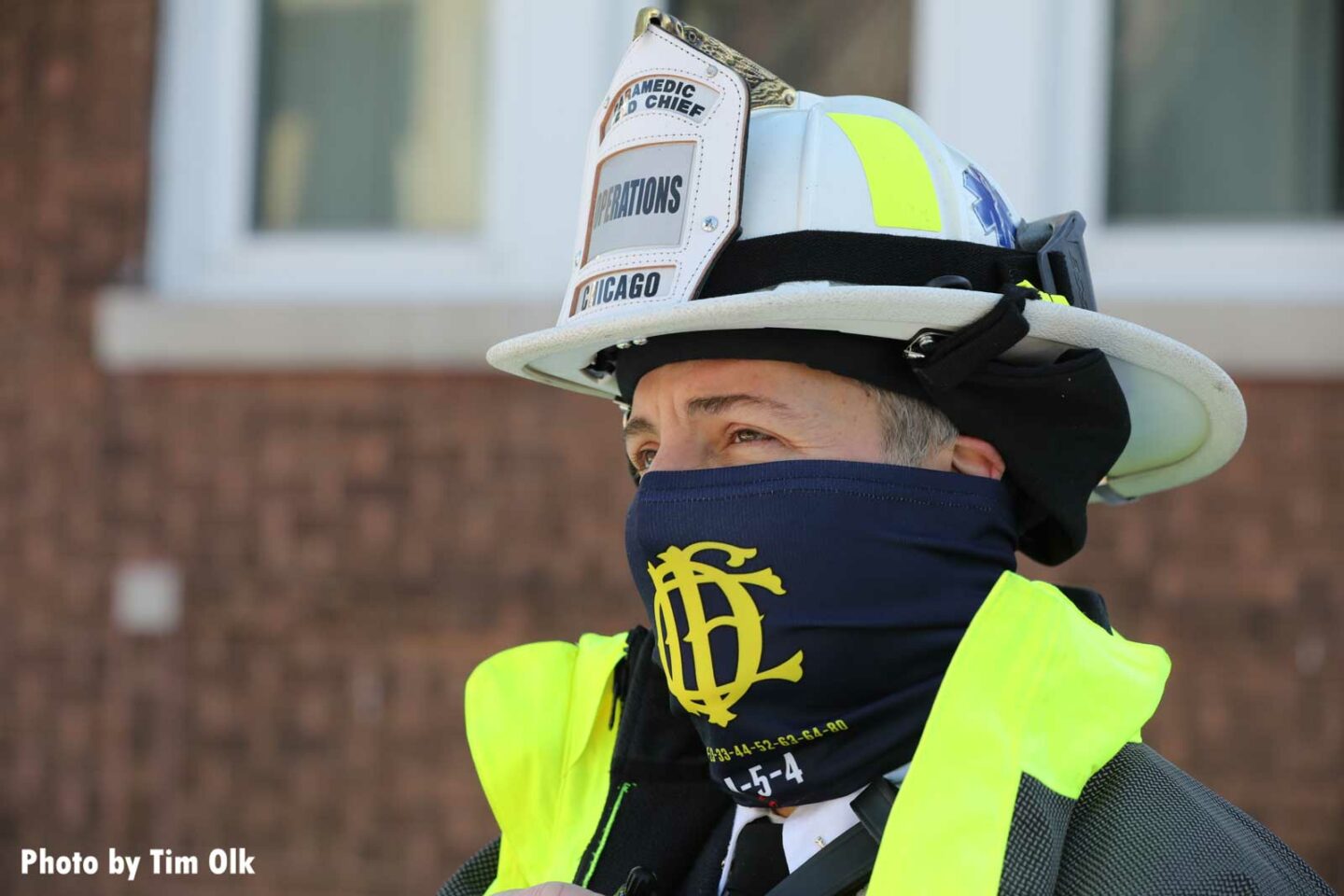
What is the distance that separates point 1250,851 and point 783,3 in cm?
412

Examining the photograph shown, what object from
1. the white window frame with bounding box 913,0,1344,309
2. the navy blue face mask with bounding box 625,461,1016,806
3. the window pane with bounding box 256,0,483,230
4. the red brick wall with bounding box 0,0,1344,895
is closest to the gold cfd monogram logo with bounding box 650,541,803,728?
the navy blue face mask with bounding box 625,461,1016,806

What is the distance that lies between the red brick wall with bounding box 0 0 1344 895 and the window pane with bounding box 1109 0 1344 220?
1.17 meters

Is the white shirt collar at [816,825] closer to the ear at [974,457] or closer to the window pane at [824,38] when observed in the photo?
the ear at [974,457]

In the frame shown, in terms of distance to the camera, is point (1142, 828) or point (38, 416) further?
point (38, 416)

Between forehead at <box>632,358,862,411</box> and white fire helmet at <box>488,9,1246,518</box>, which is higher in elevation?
white fire helmet at <box>488,9,1246,518</box>

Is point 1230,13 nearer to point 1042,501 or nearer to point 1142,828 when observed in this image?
point 1042,501

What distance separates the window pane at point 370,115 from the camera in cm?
556

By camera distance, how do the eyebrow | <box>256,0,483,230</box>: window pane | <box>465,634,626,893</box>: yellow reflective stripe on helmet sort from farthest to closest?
<box>256,0,483,230</box>: window pane < <box>465,634,626,893</box>: yellow reflective stripe on helmet < the eyebrow

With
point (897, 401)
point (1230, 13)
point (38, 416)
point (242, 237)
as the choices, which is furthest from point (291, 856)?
point (1230, 13)

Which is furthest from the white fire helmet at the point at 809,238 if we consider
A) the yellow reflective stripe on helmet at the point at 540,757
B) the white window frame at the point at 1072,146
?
the white window frame at the point at 1072,146

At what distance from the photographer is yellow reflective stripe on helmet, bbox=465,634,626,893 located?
220cm

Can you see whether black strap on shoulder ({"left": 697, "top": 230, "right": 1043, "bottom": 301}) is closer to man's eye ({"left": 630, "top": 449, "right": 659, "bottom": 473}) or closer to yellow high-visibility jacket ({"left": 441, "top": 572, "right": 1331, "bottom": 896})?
man's eye ({"left": 630, "top": 449, "right": 659, "bottom": 473})

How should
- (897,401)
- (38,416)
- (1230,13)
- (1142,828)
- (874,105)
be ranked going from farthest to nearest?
(38,416) → (1230,13) → (874,105) → (897,401) → (1142,828)

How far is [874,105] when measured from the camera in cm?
216
